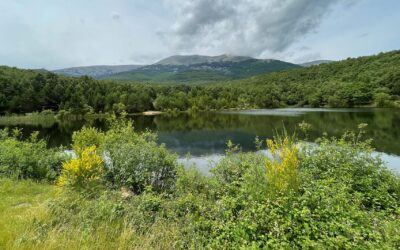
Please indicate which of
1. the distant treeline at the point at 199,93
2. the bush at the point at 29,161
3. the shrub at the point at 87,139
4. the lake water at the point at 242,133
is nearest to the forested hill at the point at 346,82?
the distant treeline at the point at 199,93

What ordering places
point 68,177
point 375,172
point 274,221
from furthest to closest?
point 68,177 < point 375,172 < point 274,221

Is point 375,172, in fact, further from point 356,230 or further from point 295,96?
point 295,96

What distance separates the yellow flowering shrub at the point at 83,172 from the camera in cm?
824

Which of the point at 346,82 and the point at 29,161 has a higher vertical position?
the point at 29,161

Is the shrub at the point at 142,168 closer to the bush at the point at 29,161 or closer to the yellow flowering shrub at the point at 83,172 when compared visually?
the yellow flowering shrub at the point at 83,172

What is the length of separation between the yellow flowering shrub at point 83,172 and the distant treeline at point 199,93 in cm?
7004

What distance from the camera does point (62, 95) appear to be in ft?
257

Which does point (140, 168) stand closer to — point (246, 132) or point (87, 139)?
point (87, 139)

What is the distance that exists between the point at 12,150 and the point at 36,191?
3398 mm

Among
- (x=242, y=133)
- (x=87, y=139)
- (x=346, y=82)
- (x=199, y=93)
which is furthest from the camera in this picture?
(x=199, y=93)

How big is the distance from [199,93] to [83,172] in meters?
93.3

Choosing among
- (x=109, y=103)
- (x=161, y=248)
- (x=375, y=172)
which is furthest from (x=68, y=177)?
(x=109, y=103)

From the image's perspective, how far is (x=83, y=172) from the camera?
8531 mm

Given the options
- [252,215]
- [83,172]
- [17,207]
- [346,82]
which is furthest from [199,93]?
[252,215]
